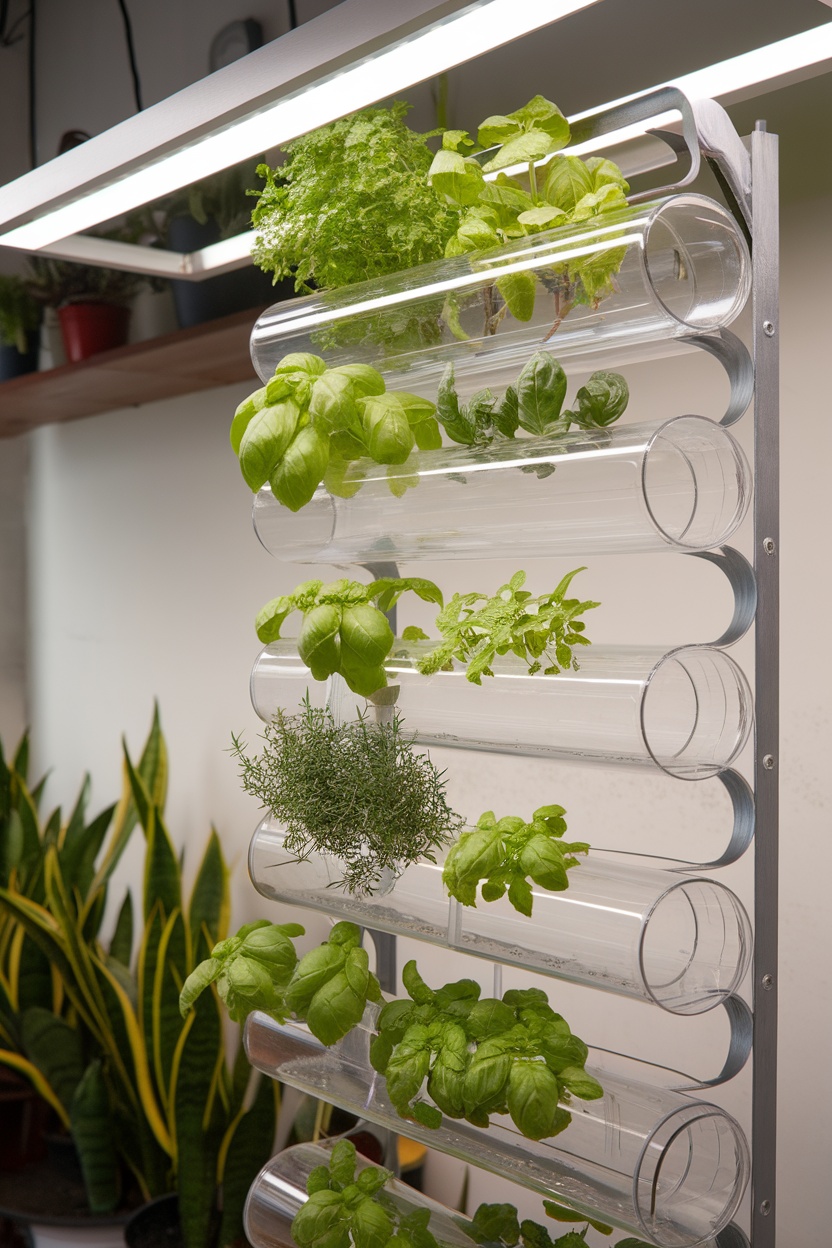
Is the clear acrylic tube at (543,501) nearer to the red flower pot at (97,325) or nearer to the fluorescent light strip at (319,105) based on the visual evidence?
the fluorescent light strip at (319,105)

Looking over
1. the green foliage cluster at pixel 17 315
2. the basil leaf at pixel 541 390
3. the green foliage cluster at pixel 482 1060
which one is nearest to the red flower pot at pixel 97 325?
the green foliage cluster at pixel 17 315

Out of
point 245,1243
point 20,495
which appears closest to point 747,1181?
point 245,1243

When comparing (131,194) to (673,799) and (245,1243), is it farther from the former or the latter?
(245,1243)

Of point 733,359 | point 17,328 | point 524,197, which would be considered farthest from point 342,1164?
point 17,328

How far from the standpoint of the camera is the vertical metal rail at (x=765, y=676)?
2.92 feet

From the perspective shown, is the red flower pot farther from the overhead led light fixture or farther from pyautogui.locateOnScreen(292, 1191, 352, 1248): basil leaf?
pyautogui.locateOnScreen(292, 1191, 352, 1248): basil leaf

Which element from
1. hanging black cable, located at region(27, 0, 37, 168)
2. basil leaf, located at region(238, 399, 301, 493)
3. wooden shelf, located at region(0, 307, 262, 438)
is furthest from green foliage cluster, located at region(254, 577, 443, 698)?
hanging black cable, located at region(27, 0, 37, 168)

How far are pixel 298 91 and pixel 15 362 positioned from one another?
1.61 m

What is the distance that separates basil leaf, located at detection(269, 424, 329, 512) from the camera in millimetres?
1014

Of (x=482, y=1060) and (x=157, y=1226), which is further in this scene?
(x=157, y=1226)

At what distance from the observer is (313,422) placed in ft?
3.33

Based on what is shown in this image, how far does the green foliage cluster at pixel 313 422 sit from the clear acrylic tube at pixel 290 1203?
27.0 inches

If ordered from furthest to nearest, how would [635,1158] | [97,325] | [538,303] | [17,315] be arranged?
[17,315]
[97,325]
[538,303]
[635,1158]

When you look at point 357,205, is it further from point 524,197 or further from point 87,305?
point 87,305
